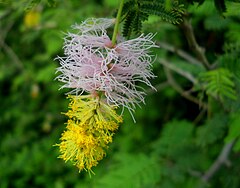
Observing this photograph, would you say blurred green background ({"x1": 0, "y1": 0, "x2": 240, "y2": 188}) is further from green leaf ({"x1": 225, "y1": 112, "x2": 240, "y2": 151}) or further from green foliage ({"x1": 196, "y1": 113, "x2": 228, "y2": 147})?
green leaf ({"x1": 225, "y1": 112, "x2": 240, "y2": 151})

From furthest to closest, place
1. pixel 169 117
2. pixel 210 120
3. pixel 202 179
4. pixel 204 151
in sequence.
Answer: pixel 169 117
pixel 204 151
pixel 202 179
pixel 210 120

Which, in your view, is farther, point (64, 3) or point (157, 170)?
point (64, 3)

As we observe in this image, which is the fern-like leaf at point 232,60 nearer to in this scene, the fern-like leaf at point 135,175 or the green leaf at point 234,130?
the green leaf at point 234,130

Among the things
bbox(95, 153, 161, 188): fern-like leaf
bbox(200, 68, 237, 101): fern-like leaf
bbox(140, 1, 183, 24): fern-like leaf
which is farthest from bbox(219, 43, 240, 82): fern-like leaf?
bbox(95, 153, 161, 188): fern-like leaf

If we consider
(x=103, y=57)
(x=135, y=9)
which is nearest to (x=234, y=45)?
(x=135, y=9)

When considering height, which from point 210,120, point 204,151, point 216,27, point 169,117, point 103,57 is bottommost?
point 169,117

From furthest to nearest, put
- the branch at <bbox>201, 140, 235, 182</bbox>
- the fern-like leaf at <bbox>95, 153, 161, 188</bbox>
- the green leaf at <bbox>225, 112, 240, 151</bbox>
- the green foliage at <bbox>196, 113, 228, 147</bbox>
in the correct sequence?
the branch at <bbox>201, 140, 235, 182</bbox>
the fern-like leaf at <bbox>95, 153, 161, 188</bbox>
the green foliage at <bbox>196, 113, 228, 147</bbox>
the green leaf at <bbox>225, 112, 240, 151</bbox>

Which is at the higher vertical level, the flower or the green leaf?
the flower

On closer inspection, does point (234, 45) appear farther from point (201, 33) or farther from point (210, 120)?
point (201, 33)
